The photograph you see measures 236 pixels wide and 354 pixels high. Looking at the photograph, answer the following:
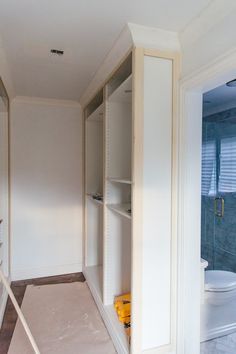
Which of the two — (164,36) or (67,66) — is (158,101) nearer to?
(164,36)

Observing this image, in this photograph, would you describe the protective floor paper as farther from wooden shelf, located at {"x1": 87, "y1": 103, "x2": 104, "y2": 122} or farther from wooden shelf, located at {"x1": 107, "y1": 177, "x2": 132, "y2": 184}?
wooden shelf, located at {"x1": 87, "y1": 103, "x2": 104, "y2": 122}

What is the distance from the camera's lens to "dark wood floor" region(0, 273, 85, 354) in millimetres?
1940

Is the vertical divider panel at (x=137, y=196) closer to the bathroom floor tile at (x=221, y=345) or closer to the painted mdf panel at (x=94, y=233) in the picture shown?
the bathroom floor tile at (x=221, y=345)

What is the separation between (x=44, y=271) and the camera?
312cm

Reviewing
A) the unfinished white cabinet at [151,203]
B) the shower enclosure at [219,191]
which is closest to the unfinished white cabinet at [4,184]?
the unfinished white cabinet at [151,203]

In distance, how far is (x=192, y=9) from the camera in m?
1.37

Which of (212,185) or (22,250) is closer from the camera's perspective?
(22,250)

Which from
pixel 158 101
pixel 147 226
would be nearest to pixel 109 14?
pixel 158 101

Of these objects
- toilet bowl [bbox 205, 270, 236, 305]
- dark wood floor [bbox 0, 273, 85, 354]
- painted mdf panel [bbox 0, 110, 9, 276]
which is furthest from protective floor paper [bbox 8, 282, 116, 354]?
toilet bowl [bbox 205, 270, 236, 305]

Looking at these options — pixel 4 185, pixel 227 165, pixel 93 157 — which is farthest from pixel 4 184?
pixel 227 165

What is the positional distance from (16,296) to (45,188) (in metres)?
1.24

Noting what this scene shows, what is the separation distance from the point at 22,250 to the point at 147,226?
2.05 metres

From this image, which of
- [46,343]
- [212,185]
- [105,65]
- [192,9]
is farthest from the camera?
[212,185]

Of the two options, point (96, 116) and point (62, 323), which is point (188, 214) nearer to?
point (62, 323)
